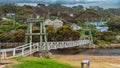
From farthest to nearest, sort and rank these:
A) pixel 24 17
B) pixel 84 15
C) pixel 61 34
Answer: pixel 84 15, pixel 24 17, pixel 61 34

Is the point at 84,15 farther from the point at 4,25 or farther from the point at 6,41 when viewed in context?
the point at 6,41

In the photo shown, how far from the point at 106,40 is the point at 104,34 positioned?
1.73m

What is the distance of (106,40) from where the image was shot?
76875 mm

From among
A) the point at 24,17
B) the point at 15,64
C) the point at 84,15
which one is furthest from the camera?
the point at 84,15

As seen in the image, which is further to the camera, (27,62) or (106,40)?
(106,40)

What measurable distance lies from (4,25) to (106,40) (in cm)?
2315

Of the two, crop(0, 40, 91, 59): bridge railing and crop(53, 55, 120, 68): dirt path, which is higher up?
crop(0, 40, 91, 59): bridge railing

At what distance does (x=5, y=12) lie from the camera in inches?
5002

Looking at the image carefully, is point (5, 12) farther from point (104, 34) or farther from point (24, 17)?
point (104, 34)

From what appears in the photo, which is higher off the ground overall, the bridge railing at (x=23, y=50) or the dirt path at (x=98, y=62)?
the bridge railing at (x=23, y=50)

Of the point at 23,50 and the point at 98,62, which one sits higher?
the point at 23,50

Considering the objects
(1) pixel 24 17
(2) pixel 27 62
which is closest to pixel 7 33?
(1) pixel 24 17

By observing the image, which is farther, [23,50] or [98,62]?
[98,62]

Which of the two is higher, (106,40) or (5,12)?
(5,12)
